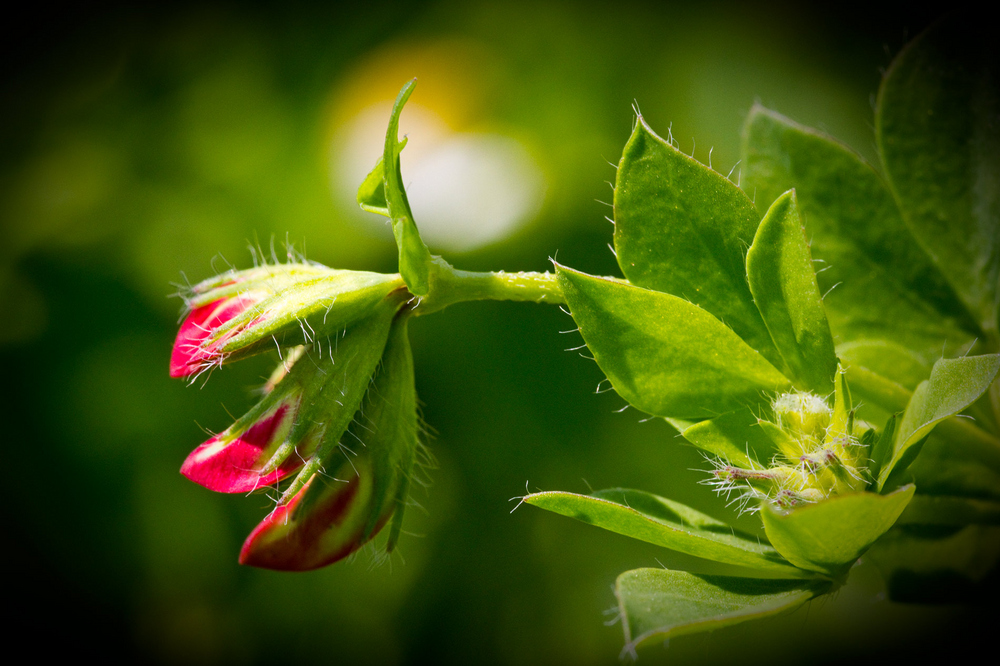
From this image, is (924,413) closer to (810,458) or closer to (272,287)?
(810,458)

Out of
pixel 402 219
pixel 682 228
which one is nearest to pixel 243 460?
pixel 402 219

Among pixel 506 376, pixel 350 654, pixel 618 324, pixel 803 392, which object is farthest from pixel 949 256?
pixel 350 654

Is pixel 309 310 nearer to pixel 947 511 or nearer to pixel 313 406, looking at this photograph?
pixel 313 406

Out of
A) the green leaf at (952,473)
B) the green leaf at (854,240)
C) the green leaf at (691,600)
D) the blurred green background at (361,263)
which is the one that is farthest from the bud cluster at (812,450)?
the blurred green background at (361,263)

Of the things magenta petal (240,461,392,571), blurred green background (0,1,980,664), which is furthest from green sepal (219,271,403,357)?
blurred green background (0,1,980,664)

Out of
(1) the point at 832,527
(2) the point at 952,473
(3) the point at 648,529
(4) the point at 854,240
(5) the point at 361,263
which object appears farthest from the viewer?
(5) the point at 361,263

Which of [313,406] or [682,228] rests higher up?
[682,228]

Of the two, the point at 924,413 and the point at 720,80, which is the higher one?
the point at 720,80

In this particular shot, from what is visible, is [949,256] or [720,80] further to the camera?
[720,80]
